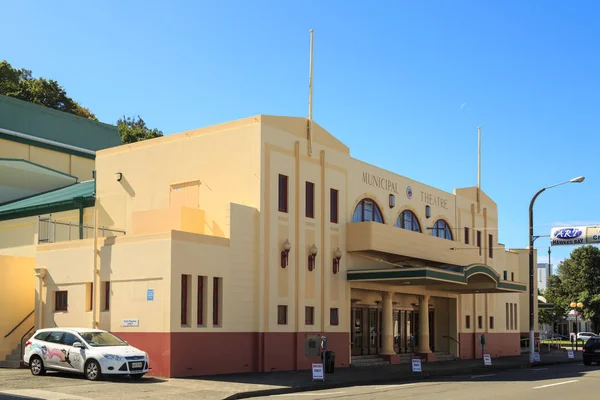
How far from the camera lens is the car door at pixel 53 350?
22.2 meters

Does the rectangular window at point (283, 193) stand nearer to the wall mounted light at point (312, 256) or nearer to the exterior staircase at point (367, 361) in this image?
the wall mounted light at point (312, 256)

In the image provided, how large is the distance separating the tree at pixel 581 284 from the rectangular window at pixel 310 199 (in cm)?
5875

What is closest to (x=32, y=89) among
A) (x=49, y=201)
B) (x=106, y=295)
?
(x=49, y=201)

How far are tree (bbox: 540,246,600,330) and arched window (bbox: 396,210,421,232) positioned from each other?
49.5 meters

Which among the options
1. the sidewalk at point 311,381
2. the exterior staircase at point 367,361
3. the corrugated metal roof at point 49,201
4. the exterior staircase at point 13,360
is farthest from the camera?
the corrugated metal roof at point 49,201

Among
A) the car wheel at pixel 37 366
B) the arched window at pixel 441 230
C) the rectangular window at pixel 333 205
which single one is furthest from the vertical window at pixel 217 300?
the arched window at pixel 441 230

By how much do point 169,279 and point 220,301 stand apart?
2442 millimetres

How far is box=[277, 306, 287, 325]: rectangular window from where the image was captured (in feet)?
90.6

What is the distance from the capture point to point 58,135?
1797 inches

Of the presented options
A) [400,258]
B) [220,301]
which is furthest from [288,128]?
[400,258]

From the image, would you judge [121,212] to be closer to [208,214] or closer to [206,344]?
[208,214]

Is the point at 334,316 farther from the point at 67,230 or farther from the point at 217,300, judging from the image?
the point at 67,230

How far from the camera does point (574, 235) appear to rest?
1449 inches

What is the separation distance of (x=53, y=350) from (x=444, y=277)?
16535 millimetres
